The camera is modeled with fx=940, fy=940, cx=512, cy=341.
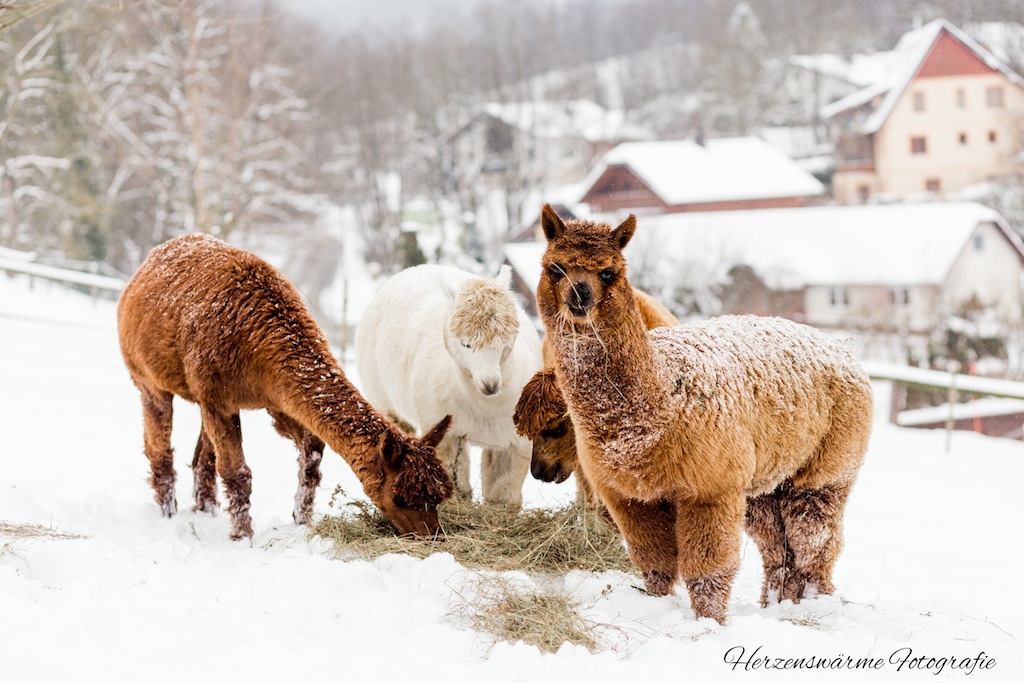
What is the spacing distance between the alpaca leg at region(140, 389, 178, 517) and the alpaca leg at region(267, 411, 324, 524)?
2.73 feet

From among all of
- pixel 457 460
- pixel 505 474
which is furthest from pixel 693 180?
pixel 457 460

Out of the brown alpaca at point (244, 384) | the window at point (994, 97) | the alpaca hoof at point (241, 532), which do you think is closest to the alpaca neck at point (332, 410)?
the brown alpaca at point (244, 384)

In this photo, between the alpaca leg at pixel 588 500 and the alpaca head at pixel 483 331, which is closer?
the alpaca head at pixel 483 331

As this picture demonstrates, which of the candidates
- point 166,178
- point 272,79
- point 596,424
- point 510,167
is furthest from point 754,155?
point 596,424

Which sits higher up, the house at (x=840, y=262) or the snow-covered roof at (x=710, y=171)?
the snow-covered roof at (x=710, y=171)

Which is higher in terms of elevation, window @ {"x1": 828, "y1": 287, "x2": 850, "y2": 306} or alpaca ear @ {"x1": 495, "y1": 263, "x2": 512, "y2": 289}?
alpaca ear @ {"x1": 495, "y1": 263, "x2": 512, "y2": 289}

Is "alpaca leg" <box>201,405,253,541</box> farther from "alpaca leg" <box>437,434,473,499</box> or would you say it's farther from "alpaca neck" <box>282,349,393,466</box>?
"alpaca leg" <box>437,434,473,499</box>

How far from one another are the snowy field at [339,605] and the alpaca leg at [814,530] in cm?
12

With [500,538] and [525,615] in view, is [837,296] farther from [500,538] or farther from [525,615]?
[525,615]

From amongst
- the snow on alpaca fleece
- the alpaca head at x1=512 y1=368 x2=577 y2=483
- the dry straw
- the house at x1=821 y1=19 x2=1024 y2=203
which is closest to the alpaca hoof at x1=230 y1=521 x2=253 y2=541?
the dry straw

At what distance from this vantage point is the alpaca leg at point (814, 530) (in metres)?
4.48

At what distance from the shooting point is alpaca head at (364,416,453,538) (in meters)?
4.82

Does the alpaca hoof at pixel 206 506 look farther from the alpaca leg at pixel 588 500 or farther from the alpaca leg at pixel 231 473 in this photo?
the alpaca leg at pixel 588 500

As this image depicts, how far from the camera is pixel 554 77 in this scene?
44156 millimetres
